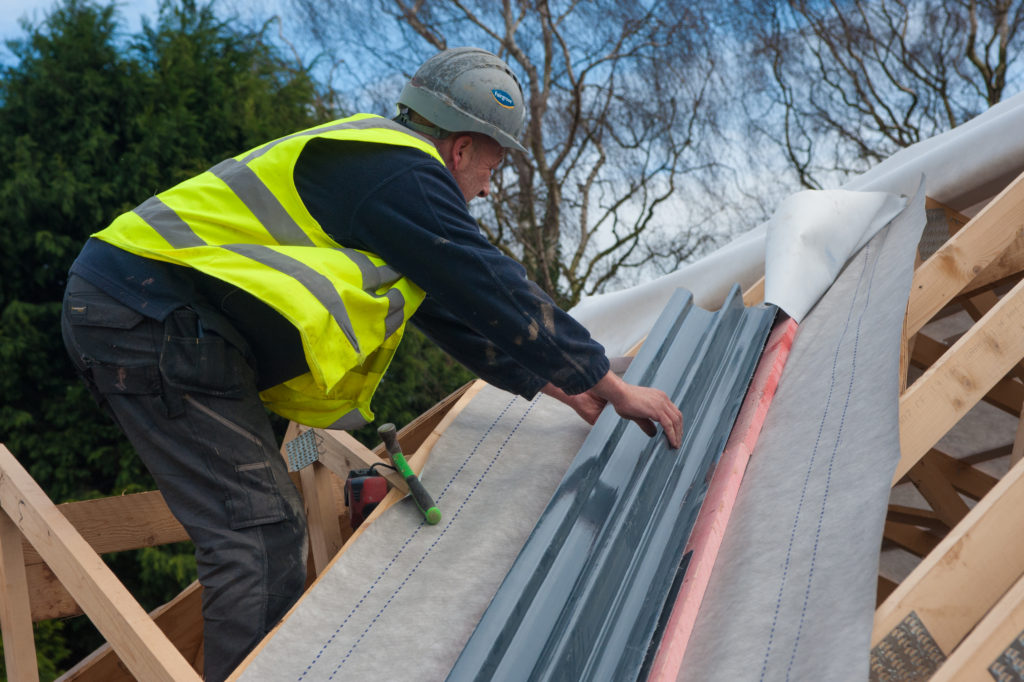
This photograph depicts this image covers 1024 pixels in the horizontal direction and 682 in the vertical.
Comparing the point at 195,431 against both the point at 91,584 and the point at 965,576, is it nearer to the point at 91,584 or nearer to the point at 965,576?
the point at 91,584

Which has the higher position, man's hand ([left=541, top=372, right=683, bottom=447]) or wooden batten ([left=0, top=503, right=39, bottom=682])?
man's hand ([left=541, top=372, right=683, bottom=447])

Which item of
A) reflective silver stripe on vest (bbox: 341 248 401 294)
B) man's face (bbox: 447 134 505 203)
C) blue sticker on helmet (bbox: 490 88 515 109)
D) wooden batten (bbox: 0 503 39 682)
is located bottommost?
wooden batten (bbox: 0 503 39 682)

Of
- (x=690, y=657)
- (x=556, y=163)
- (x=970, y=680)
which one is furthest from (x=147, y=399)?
(x=556, y=163)

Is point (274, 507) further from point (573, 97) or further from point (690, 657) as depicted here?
point (573, 97)

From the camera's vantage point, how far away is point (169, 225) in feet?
6.98

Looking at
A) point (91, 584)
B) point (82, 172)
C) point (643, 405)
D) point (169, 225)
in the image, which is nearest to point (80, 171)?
point (82, 172)

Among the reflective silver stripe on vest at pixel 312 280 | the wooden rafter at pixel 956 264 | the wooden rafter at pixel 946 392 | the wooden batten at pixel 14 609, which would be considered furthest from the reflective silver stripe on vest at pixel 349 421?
the wooden rafter at pixel 956 264

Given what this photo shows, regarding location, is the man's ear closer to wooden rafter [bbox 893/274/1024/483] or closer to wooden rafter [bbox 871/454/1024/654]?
wooden rafter [bbox 893/274/1024/483]

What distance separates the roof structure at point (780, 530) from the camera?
1.54m

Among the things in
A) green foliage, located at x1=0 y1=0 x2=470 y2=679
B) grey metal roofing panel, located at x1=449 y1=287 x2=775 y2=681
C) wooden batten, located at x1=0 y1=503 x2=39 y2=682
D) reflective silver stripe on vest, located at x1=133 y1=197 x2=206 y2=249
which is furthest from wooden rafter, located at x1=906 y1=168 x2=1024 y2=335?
green foliage, located at x1=0 y1=0 x2=470 y2=679

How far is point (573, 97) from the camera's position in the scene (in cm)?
1393

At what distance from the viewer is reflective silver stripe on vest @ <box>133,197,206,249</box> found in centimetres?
210

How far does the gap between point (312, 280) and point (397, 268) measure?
229 millimetres

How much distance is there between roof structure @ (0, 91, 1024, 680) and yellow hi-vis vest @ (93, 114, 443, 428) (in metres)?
0.49
